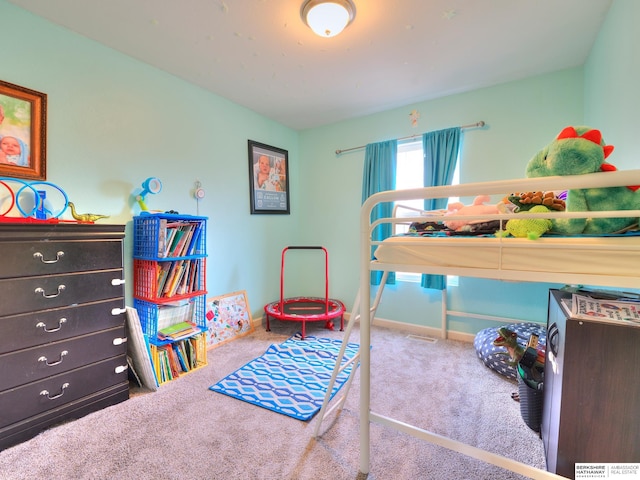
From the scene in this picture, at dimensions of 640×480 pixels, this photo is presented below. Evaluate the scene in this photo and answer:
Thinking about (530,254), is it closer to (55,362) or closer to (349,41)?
(349,41)

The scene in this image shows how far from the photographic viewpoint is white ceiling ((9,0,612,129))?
1.72 meters

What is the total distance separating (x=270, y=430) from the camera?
5.25 feet

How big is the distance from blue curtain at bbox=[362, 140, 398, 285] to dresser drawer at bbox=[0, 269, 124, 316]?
89.6 inches

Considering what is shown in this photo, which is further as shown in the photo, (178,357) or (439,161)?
(439,161)

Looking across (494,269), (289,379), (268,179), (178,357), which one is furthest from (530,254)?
(268,179)

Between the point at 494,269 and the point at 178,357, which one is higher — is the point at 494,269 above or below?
above

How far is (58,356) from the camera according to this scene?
1610 millimetres

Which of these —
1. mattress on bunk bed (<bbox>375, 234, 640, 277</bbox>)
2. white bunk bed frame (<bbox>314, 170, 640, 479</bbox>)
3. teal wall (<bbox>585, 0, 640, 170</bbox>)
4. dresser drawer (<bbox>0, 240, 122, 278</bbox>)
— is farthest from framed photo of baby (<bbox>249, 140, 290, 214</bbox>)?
teal wall (<bbox>585, 0, 640, 170</bbox>)

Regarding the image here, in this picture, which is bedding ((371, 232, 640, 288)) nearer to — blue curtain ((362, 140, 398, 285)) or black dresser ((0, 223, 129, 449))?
black dresser ((0, 223, 129, 449))

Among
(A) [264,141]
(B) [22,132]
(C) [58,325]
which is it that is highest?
(A) [264,141]

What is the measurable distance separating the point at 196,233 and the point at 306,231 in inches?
67.1

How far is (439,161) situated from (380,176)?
607mm

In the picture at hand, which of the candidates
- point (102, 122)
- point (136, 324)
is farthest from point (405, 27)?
point (136, 324)

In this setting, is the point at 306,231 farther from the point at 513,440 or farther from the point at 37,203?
the point at 513,440
